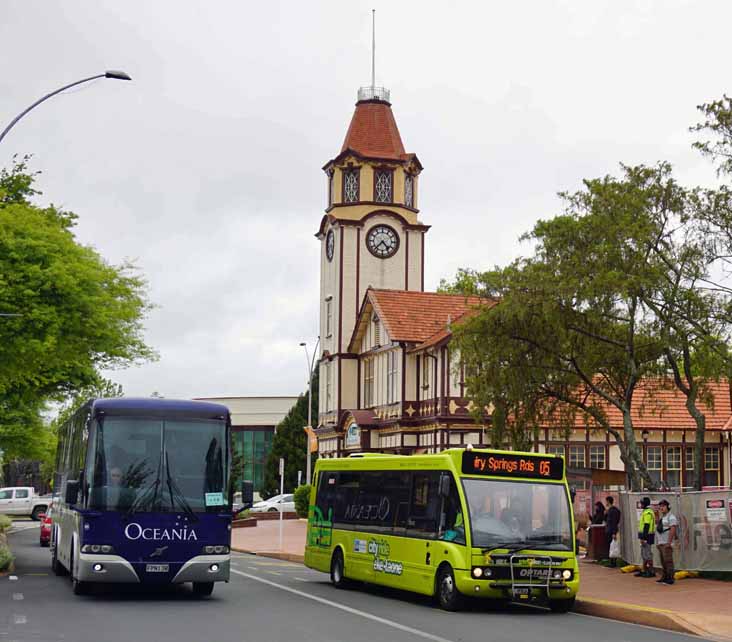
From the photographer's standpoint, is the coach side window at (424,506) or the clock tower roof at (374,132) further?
the clock tower roof at (374,132)

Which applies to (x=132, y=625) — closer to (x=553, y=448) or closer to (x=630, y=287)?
(x=630, y=287)

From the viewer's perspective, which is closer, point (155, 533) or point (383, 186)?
point (155, 533)

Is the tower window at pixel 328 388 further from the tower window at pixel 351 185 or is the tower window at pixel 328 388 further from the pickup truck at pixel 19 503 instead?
the pickup truck at pixel 19 503

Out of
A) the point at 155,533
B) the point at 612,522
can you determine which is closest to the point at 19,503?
the point at 612,522

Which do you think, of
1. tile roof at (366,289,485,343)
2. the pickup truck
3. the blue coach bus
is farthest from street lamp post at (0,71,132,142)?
the pickup truck

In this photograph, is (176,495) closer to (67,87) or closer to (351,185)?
(67,87)

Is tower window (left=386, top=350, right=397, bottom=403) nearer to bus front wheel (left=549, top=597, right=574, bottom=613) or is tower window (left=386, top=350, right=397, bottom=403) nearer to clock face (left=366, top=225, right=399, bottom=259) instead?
clock face (left=366, top=225, right=399, bottom=259)

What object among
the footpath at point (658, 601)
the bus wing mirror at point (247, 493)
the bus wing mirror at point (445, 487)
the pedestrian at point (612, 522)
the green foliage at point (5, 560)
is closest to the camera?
the footpath at point (658, 601)

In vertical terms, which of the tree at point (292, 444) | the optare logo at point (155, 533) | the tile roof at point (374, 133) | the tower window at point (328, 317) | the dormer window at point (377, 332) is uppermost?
the tile roof at point (374, 133)

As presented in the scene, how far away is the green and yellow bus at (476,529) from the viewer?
62.3 feet

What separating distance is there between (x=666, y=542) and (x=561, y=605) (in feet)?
13.5

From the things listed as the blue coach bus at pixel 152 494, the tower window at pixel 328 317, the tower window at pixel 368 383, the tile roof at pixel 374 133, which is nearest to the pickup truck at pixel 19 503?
the tower window at pixel 328 317

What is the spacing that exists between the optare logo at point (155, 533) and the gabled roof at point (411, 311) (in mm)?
36941

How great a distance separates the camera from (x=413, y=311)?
5772cm
